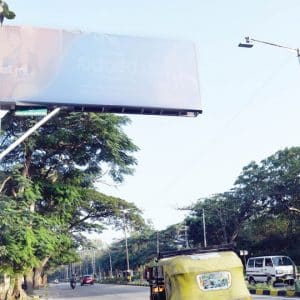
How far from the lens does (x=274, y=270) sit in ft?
81.8

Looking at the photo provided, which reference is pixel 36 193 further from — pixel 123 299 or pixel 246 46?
pixel 246 46

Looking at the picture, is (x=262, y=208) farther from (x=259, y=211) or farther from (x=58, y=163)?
(x=58, y=163)

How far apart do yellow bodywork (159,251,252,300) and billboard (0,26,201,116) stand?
7906 millimetres

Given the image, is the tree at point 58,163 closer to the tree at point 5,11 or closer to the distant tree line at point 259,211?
the tree at point 5,11

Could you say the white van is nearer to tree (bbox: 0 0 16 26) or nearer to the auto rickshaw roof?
the auto rickshaw roof

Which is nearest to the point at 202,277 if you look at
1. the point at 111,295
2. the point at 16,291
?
the point at 16,291

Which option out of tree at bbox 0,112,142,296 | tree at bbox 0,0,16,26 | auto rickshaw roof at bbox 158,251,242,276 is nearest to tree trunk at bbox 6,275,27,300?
tree at bbox 0,112,142,296

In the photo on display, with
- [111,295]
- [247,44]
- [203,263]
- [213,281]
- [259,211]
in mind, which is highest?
[247,44]

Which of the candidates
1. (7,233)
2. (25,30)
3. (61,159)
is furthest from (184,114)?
(61,159)

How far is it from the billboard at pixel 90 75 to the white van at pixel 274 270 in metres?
12.9

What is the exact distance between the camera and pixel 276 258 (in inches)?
1001

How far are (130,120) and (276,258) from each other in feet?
35.1

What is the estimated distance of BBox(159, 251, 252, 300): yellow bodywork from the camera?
733 cm

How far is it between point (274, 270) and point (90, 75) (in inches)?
626
